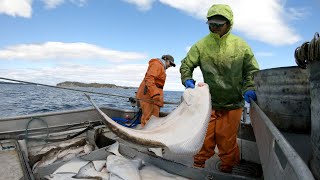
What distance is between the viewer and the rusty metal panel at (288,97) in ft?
9.96

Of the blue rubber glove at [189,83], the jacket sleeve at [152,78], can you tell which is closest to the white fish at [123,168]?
the blue rubber glove at [189,83]

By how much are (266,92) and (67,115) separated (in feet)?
21.1

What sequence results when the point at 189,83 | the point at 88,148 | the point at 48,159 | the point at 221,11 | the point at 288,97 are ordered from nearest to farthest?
the point at 288,97 → the point at 221,11 → the point at 189,83 → the point at 48,159 → the point at 88,148

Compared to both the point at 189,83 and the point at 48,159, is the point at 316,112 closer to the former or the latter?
the point at 189,83

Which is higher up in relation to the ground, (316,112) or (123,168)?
(316,112)

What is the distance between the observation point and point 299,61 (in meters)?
2.38

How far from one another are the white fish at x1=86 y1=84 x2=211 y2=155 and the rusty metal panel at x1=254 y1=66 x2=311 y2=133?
0.84 m

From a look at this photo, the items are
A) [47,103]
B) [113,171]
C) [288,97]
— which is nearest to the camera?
[288,97]

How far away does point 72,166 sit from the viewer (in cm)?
436

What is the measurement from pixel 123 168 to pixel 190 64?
2.13 meters

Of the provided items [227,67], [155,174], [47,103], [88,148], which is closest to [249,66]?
[227,67]

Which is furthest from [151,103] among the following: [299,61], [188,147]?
[299,61]

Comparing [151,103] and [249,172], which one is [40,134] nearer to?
[151,103]

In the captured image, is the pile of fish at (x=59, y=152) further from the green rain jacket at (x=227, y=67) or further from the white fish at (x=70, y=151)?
the green rain jacket at (x=227, y=67)
